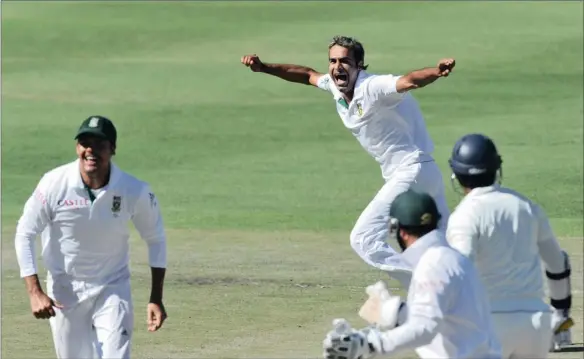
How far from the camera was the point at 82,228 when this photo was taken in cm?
845

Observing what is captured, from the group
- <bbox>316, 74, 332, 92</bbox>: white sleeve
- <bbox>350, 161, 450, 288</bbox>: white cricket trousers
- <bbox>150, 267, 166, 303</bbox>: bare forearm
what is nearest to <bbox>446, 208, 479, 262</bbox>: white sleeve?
<bbox>150, 267, 166, 303</bbox>: bare forearm

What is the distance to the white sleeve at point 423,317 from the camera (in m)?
6.16

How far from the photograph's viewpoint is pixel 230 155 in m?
20.7

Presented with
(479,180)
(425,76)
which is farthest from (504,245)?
(425,76)

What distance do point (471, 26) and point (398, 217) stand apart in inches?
941

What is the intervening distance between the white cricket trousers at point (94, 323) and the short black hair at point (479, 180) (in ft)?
7.34

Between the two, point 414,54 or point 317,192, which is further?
point 414,54

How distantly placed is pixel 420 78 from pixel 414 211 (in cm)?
368

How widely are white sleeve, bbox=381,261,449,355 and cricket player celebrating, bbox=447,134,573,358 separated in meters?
0.99

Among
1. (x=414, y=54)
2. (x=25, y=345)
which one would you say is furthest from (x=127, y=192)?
(x=414, y=54)

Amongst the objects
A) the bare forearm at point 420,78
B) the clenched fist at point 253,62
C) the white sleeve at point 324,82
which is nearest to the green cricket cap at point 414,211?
the bare forearm at point 420,78

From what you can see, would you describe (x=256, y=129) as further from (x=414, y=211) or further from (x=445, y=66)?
(x=414, y=211)

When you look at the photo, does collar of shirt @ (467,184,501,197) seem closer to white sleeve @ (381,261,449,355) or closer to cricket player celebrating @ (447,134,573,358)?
cricket player celebrating @ (447,134,573,358)

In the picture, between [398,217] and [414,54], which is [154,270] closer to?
[398,217]
